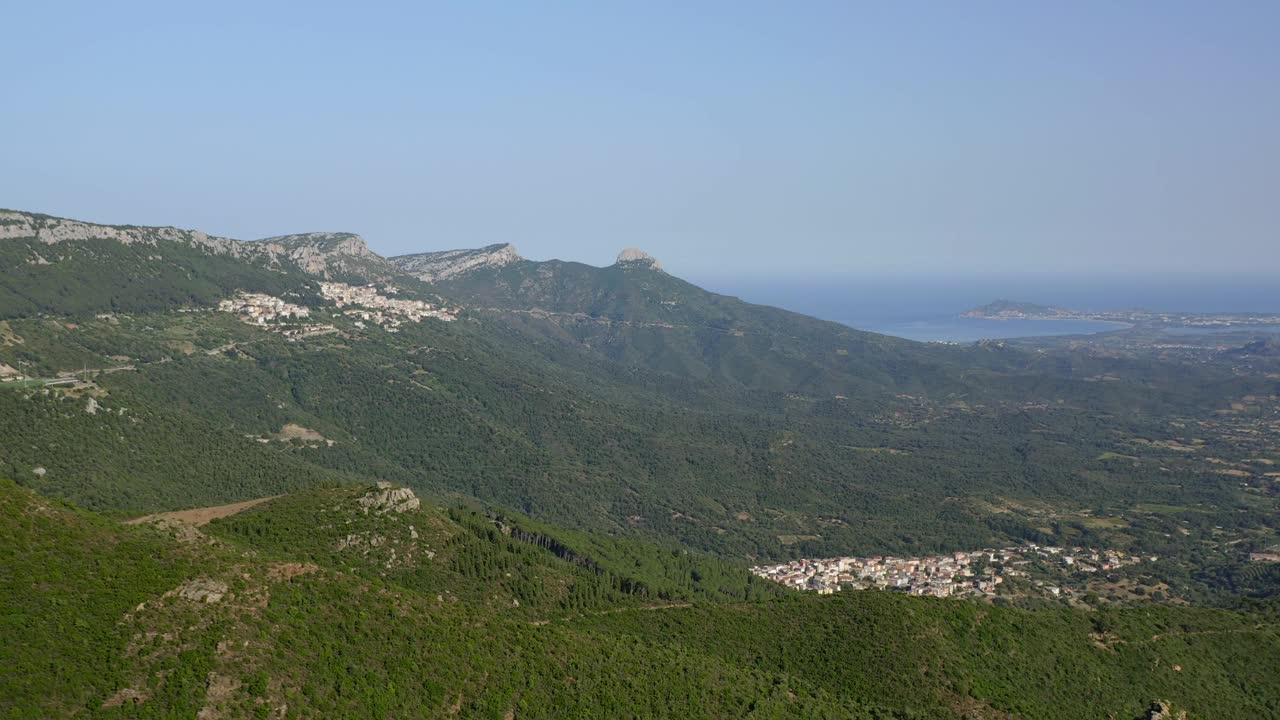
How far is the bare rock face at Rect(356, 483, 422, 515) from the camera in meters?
59.1

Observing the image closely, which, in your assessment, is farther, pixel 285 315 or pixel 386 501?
pixel 285 315

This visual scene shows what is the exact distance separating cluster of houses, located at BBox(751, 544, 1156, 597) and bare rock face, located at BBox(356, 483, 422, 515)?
142ft

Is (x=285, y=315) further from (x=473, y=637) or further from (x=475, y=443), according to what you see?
(x=473, y=637)

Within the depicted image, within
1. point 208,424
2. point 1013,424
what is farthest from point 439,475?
point 1013,424

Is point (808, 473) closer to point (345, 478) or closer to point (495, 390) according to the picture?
point (495, 390)

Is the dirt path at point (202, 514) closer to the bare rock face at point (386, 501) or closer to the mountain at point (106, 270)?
the bare rock face at point (386, 501)

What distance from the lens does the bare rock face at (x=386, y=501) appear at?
59.1m

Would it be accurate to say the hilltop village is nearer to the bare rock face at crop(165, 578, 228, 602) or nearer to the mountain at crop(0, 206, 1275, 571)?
the mountain at crop(0, 206, 1275, 571)

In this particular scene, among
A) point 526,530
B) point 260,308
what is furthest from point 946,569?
point 260,308

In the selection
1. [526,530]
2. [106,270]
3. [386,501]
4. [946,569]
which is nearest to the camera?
[386,501]

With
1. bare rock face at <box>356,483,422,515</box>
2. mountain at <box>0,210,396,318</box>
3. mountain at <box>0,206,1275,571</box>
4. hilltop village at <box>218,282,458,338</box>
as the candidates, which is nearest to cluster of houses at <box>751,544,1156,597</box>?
mountain at <box>0,206,1275,571</box>

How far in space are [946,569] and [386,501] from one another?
227 feet

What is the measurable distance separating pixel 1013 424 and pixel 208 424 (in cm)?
15447

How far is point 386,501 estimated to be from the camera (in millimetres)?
59781
